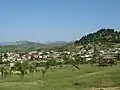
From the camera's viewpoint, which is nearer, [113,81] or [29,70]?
[113,81]

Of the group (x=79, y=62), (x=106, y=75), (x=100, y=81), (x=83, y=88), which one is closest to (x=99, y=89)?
(x=83, y=88)

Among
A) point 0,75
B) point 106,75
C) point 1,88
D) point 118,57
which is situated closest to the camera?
point 1,88

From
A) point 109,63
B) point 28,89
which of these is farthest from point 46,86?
point 109,63

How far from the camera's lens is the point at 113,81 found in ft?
335

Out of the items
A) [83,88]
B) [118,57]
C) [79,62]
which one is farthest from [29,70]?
[83,88]

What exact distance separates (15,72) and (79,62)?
4628cm

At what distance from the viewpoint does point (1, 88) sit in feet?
321

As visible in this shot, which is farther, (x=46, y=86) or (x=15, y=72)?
(x=15, y=72)

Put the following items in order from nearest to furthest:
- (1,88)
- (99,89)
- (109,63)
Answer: (99,89), (1,88), (109,63)

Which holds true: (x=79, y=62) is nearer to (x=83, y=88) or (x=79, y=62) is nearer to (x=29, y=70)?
(x=29, y=70)

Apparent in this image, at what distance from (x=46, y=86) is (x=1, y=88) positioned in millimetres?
15117

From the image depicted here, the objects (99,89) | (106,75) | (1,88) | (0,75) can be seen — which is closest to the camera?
(99,89)

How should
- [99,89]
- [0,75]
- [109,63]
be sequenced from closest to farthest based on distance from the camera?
1. [99,89]
2. [0,75]
3. [109,63]

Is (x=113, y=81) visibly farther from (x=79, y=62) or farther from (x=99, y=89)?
(x=79, y=62)
